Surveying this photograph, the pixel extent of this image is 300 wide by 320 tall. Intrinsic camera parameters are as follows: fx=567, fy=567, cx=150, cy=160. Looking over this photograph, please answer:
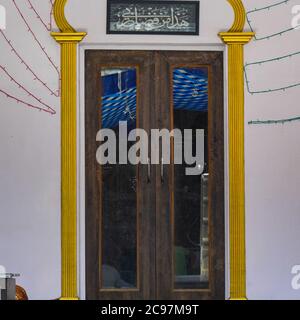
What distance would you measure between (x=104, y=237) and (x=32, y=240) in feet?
1.67

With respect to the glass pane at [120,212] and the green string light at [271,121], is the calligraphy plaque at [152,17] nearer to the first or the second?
the glass pane at [120,212]

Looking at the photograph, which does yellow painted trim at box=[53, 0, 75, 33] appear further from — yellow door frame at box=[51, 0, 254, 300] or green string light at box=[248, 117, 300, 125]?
green string light at box=[248, 117, 300, 125]

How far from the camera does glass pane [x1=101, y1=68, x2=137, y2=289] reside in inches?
161

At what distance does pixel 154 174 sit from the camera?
4078 millimetres

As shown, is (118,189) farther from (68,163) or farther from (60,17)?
(60,17)

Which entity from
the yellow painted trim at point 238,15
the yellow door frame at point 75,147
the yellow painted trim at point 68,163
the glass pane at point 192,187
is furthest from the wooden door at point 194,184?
the yellow painted trim at point 68,163

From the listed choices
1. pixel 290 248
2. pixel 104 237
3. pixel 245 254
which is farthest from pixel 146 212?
pixel 290 248

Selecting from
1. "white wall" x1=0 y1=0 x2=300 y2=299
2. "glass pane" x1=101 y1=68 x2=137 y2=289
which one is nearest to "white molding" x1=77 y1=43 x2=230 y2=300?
Answer: "white wall" x1=0 y1=0 x2=300 y2=299

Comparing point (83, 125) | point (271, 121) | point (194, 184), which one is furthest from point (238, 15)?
point (83, 125)

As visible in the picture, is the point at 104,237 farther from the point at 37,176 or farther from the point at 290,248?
the point at 290,248

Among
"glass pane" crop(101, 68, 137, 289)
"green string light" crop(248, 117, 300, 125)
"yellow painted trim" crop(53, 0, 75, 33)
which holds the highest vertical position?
"yellow painted trim" crop(53, 0, 75, 33)

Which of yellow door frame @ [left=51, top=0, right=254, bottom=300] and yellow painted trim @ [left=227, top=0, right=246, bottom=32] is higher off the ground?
yellow painted trim @ [left=227, top=0, right=246, bottom=32]

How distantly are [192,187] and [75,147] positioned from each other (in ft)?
2.92

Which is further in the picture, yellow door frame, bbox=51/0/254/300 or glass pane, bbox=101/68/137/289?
glass pane, bbox=101/68/137/289
